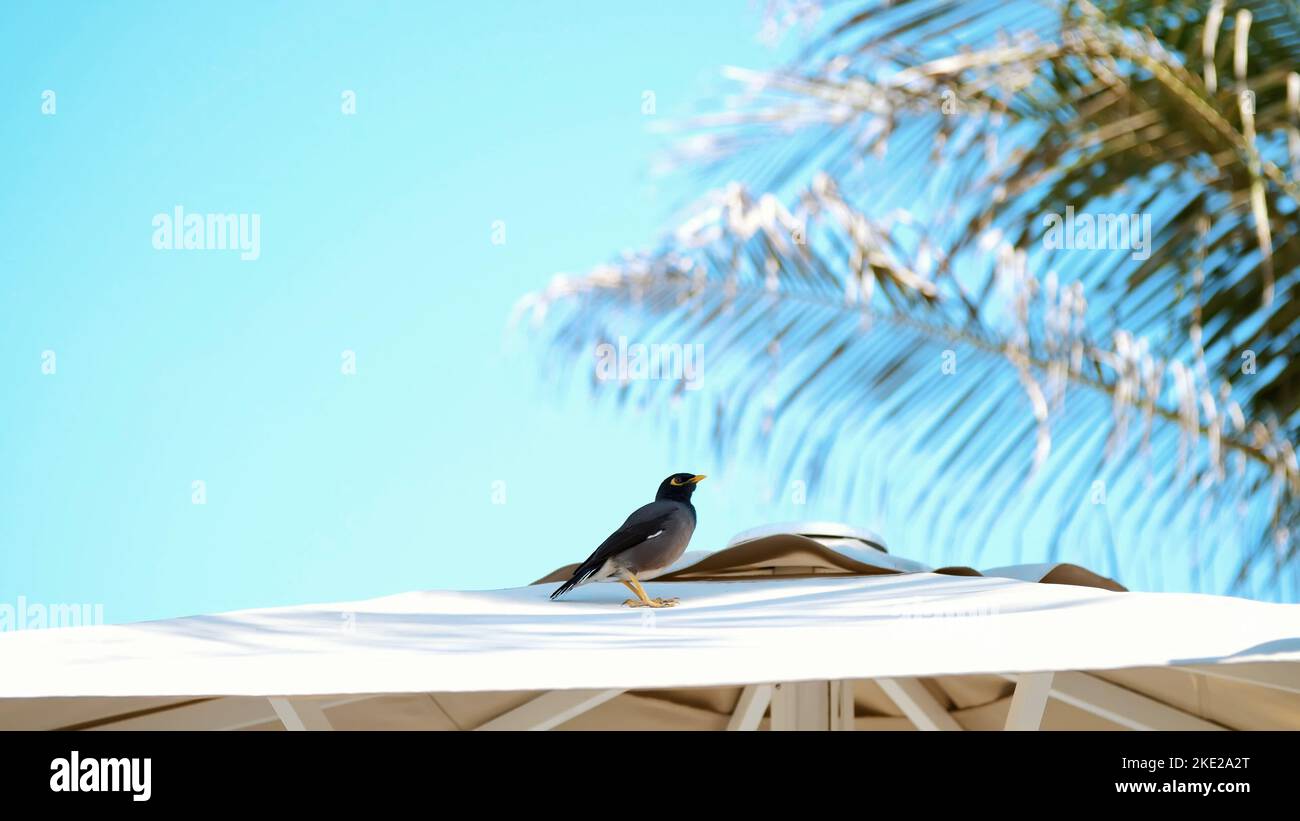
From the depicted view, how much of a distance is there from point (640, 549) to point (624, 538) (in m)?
→ 0.05

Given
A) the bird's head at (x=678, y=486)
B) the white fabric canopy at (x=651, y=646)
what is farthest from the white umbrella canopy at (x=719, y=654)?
the bird's head at (x=678, y=486)

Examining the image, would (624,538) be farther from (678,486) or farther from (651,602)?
(678,486)

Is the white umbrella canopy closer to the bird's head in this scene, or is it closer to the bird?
the bird

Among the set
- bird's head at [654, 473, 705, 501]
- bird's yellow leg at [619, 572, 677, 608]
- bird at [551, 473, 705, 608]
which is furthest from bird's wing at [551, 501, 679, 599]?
bird's head at [654, 473, 705, 501]

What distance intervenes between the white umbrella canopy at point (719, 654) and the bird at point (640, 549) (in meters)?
0.07

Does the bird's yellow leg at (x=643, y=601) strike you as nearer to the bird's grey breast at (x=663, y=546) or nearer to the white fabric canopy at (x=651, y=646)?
the bird's grey breast at (x=663, y=546)

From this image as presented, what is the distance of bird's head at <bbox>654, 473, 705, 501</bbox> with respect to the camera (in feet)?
13.7

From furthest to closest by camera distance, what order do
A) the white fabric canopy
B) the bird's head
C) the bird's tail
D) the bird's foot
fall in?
the bird's head
the bird's tail
the bird's foot
the white fabric canopy

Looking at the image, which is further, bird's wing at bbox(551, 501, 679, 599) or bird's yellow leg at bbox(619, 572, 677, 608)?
bird's wing at bbox(551, 501, 679, 599)

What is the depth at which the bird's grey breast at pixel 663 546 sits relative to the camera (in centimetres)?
342

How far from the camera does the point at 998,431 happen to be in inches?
183
